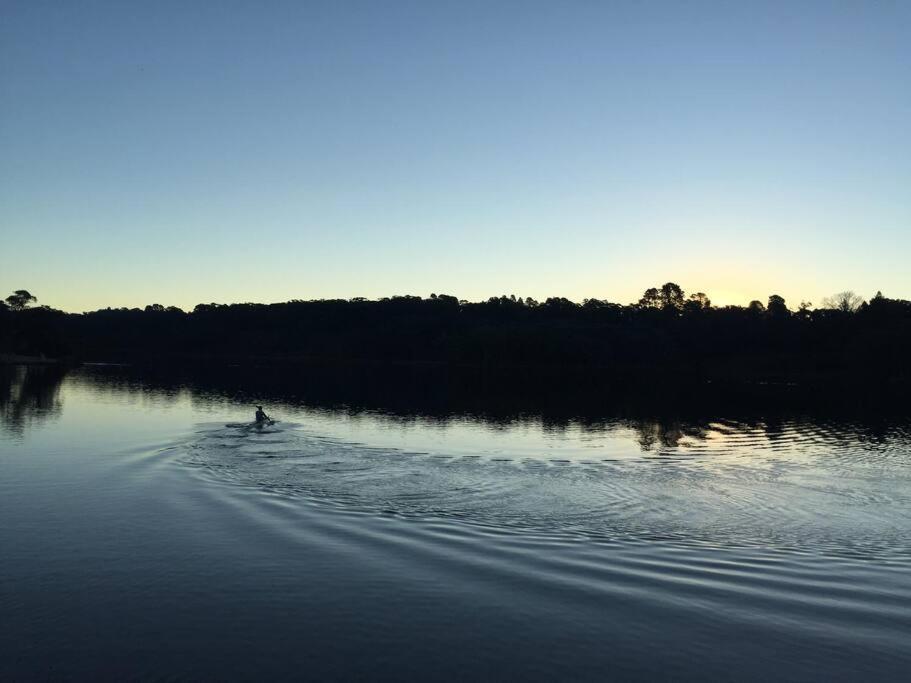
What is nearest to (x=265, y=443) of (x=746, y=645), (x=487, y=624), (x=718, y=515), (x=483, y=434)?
(x=483, y=434)

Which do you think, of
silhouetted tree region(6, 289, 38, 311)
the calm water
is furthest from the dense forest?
the calm water

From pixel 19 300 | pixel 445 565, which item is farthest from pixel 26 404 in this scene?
pixel 19 300

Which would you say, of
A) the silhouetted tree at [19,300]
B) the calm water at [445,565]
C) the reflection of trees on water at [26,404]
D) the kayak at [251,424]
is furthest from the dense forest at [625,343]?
the calm water at [445,565]

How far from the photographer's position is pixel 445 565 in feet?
45.2

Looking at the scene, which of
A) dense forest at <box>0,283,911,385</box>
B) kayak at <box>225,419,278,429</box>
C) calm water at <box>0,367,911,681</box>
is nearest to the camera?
calm water at <box>0,367,911,681</box>

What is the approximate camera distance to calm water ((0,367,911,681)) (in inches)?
384

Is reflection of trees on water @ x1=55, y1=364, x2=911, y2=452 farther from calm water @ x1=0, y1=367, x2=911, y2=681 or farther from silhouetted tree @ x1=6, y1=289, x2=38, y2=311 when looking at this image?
silhouetted tree @ x1=6, y1=289, x2=38, y2=311

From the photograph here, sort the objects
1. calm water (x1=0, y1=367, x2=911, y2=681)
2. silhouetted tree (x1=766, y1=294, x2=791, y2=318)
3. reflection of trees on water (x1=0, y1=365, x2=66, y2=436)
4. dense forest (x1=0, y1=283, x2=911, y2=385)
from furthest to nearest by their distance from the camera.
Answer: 1. silhouetted tree (x1=766, y1=294, x2=791, y2=318)
2. dense forest (x1=0, y1=283, x2=911, y2=385)
3. reflection of trees on water (x1=0, y1=365, x2=66, y2=436)
4. calm water (x1=0, y1=367, x2=911, y2=681)

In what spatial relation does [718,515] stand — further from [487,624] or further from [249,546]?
[249,546]

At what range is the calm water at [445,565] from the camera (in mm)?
9758

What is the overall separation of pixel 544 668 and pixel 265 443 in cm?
2483

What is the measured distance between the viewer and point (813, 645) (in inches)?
400

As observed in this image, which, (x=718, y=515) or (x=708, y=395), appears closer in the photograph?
(x=718, y=515)

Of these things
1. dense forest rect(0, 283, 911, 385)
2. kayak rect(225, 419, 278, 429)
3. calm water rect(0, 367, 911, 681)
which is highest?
dense forest rect(0, 283, 911, 385)
